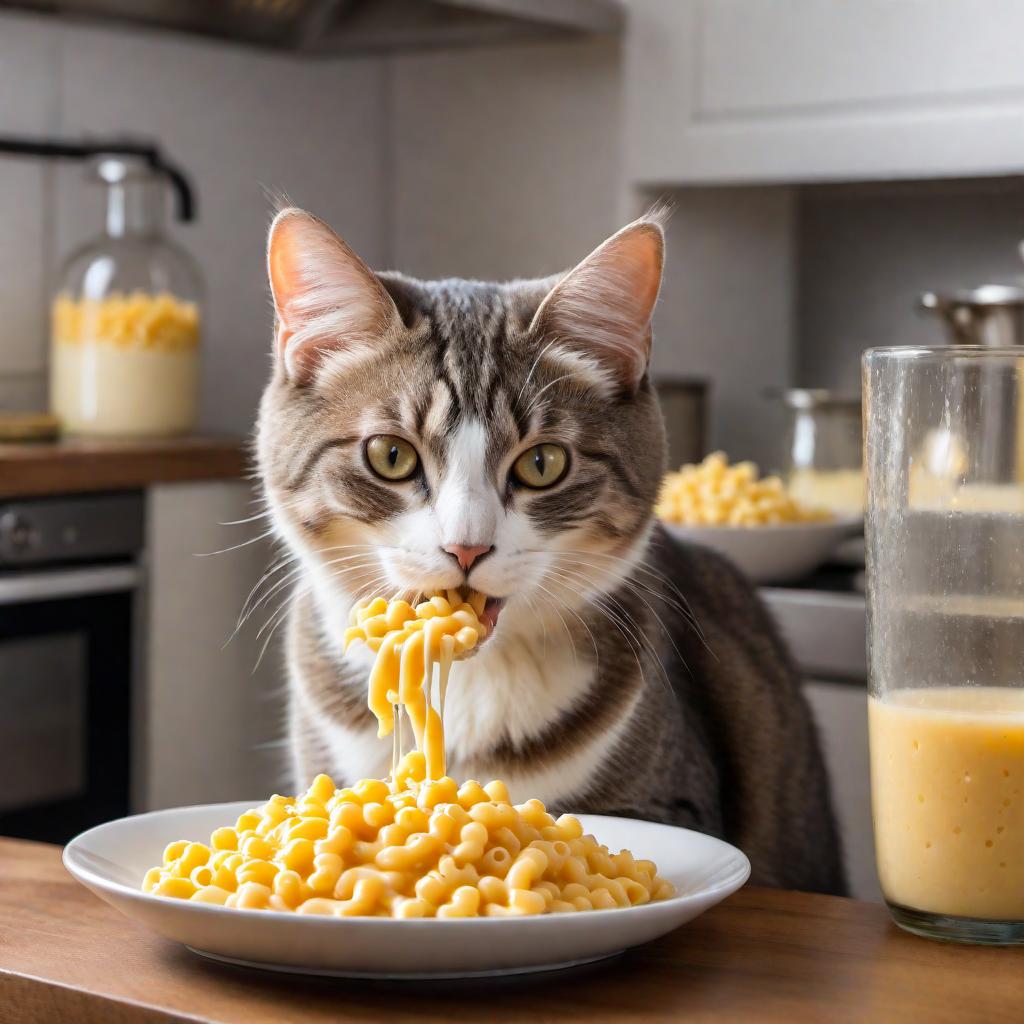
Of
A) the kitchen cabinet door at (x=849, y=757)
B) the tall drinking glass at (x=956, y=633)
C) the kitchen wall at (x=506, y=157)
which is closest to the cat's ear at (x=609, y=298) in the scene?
the tall drinking glass at (x=956, y=633)

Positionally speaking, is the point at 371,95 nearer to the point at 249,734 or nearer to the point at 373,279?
the point at 249,734

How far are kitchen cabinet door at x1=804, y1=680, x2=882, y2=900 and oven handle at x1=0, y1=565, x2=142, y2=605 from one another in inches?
41.8

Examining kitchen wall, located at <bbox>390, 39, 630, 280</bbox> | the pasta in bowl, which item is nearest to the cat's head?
the pasta in bowl

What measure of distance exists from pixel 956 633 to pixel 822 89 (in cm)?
208

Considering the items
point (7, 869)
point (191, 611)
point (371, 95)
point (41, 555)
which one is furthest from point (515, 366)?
point (371, 95)

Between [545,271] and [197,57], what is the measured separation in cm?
79

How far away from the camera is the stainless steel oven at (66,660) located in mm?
2256

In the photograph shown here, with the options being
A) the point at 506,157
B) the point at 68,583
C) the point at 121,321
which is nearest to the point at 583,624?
the point at 68,583

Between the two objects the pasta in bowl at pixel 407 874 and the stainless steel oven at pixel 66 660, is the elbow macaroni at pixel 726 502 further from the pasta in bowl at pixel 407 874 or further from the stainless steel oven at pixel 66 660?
the pasta in bowl at pixel 407 874

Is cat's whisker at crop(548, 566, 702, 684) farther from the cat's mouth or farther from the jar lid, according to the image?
the jar lid

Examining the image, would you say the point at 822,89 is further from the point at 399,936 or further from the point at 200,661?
the point at 399,936

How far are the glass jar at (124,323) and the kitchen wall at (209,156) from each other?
0.61 ft

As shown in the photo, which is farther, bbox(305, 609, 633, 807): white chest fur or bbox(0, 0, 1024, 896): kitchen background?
bbox(0, 0, 1024, 896): kitchen background

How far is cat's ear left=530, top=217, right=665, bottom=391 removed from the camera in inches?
41.0
